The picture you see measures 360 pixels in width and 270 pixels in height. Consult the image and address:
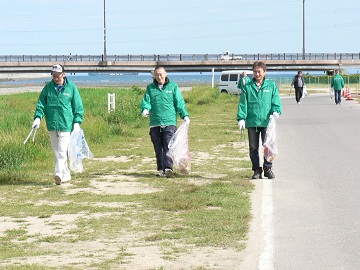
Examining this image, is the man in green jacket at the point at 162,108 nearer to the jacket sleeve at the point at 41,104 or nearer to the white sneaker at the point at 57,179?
the jacket sleeve at the point at 41,104

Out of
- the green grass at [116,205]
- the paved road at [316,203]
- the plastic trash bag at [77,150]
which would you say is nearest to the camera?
the paved road at [316,203]

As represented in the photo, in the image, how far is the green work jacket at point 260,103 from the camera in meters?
13.4

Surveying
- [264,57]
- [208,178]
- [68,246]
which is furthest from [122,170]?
[264,57]

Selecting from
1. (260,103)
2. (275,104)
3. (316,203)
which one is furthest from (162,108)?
(316,203)

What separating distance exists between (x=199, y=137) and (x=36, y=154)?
6008 millimetres

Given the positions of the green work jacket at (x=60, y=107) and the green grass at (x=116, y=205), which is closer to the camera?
the green grass at (x=116, y=205)

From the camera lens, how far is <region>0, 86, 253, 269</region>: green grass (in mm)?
8383

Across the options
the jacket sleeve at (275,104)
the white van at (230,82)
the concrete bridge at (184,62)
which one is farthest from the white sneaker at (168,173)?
the concrete bridge at (184,62)

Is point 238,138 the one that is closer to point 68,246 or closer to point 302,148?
point 302,148

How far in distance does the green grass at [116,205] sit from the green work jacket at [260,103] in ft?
3.08

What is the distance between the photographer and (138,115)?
27766 millimetres

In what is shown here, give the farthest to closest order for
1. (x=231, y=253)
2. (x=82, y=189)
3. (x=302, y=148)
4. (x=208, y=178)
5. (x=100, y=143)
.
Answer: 1. (x=100, y=143)
2. (x=302, y=148)
3. (x=208, y=178)
4. (x=82, y=189)
5. (x=231, y=253)

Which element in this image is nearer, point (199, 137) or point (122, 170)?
point (122, 170)

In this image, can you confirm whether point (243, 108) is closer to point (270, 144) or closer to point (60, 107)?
point (270, 144)
